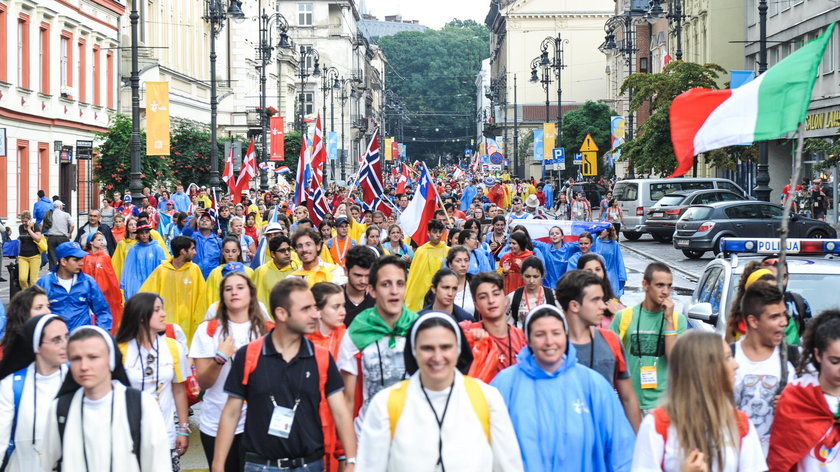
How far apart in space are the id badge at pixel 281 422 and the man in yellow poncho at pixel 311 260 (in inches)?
168

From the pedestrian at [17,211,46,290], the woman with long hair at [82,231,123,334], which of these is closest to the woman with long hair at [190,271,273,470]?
the woman with long hair at [82,231,123,334]

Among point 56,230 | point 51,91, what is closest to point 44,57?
point 51,91

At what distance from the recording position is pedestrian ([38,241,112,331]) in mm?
11273

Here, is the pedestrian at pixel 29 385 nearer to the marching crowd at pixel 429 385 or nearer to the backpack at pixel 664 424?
the marching crowd at pixel 429 385

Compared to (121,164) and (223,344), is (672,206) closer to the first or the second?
(121,164)

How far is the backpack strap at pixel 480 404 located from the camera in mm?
5277

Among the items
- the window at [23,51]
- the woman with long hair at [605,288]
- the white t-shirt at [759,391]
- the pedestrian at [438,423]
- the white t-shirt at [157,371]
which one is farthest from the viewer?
the window at [23,51]

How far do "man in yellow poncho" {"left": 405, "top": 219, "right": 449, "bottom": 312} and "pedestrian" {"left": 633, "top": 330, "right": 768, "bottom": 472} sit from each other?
786cm

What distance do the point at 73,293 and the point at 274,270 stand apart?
170 cm

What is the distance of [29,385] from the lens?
6.60 m

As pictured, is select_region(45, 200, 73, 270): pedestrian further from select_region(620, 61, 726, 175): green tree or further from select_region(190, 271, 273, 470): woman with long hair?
select_region(620, 61, 726, 175): green tree

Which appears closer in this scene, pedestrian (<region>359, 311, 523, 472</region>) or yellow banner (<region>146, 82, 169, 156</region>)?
pedestrian (<region>359, 311, 523, 472</region>)

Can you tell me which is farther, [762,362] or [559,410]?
[762,362]

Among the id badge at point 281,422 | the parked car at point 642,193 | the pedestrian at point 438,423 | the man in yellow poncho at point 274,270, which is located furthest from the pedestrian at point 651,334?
the parked car at point 642,193
